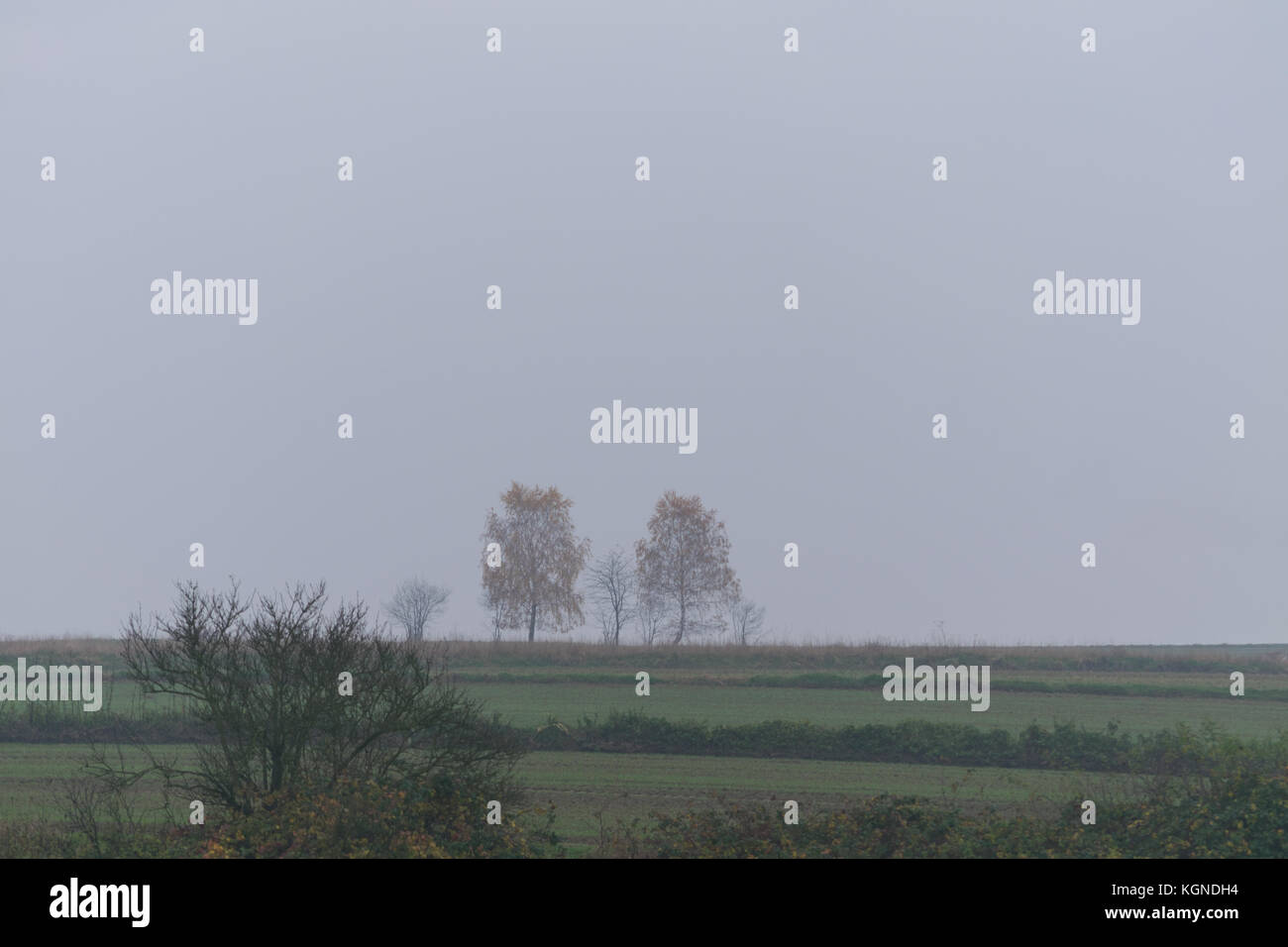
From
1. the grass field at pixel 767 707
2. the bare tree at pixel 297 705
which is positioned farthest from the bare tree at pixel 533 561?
the bare tree at pixel 297 705

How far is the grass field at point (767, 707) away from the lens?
23000 millimetres

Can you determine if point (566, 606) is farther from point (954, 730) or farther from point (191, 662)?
point (191, 662)

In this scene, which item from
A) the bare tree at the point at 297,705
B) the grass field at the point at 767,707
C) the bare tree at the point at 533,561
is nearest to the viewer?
the bare tree at the point at 297,705

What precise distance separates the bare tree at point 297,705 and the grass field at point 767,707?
10.2ft

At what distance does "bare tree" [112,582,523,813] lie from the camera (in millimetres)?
15406

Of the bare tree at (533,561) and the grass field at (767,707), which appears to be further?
the bare tree at (533,561)

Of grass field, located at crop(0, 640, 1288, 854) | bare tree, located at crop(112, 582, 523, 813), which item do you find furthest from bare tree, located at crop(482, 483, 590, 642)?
bare tree, located at crop(112, 582, 523, 813)

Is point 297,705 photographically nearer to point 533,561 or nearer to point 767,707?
point 767,707

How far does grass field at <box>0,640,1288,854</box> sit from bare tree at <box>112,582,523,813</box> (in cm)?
311

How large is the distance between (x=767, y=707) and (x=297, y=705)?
25591 mm
